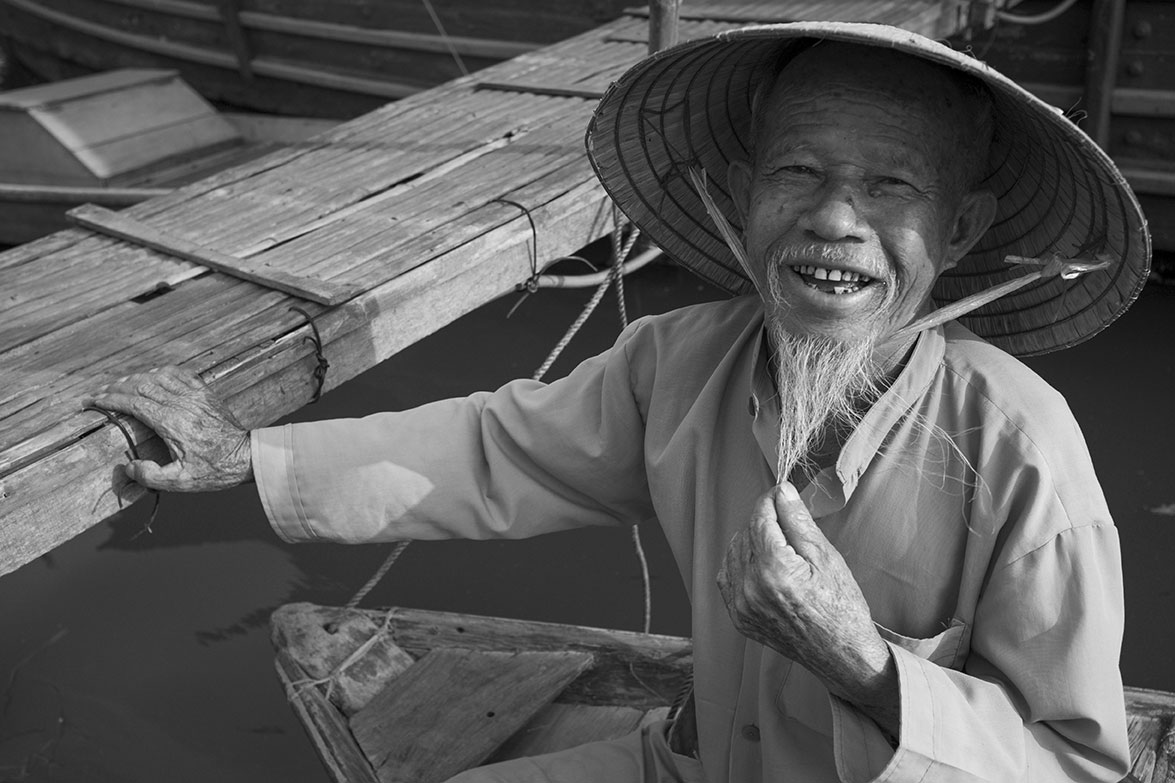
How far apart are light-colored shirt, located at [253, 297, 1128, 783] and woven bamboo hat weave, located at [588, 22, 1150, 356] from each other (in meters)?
0.18

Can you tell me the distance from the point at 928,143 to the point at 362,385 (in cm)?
358

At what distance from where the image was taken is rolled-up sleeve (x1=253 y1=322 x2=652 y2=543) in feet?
5.62

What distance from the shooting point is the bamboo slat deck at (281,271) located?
1780 millimetres

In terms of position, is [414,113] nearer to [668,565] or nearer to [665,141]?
[668,565]

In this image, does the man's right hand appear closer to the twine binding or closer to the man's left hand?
the twine binding

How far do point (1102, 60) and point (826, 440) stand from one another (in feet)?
12.7

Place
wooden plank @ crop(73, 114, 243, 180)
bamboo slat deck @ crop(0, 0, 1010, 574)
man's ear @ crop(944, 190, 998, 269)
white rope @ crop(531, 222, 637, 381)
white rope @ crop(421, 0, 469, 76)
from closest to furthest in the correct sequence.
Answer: man's ear @ crop(944, 190, 998, 269) → bamboo slat deck @ crop(0, 0, 1010, 574) → white rope @ crop(531, 222, 637, 381) → wooden plank @ crop(73, 114, 243, 180) → white rope @ crop(421, 0, 469, 76)

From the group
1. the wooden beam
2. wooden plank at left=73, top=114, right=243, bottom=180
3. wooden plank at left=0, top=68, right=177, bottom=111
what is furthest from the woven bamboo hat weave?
the wooden beam

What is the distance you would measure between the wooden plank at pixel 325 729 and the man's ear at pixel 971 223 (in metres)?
1.36

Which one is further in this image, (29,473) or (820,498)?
(29,473)

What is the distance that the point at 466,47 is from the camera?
20.2 feet

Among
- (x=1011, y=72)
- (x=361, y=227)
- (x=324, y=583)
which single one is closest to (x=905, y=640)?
(x=361, y=227)

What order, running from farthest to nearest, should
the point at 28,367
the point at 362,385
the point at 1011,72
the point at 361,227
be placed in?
the point at 1011,72 → the point at 362,385 → the point at 361,227 → the point at 28,367

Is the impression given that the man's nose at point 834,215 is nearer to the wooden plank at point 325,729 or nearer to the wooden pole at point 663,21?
the wooden plank at point 325,729
